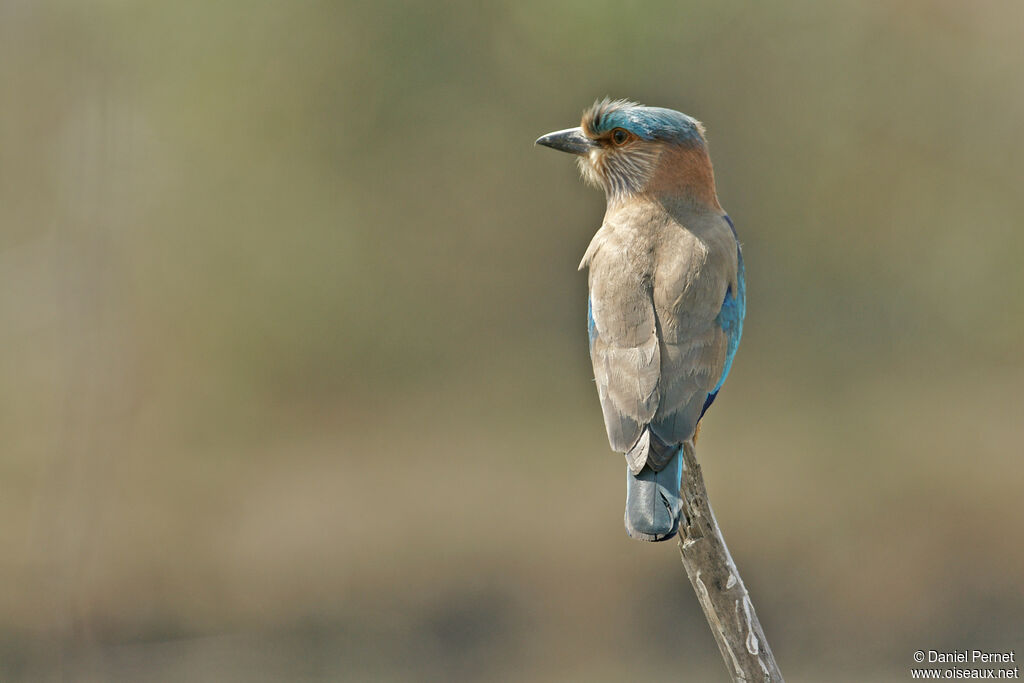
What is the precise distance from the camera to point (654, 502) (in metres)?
3.19

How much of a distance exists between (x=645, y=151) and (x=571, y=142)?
305mm

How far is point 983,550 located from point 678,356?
19.2 feet

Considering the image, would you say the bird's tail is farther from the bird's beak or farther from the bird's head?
the bird's beak

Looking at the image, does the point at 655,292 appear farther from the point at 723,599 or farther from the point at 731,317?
the point at 723,599

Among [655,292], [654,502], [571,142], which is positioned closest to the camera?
[654,502]

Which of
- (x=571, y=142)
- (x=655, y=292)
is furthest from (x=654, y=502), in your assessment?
(x=571, y=142)

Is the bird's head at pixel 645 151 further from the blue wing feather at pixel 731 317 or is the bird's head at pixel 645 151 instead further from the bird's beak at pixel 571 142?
the blue wing feather at pixel 731 317

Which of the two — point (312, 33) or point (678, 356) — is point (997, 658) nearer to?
point (678, 356)

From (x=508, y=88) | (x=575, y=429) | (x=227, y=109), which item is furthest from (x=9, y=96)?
(x=575, y=429)

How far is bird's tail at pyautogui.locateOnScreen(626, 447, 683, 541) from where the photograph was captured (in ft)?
10.2

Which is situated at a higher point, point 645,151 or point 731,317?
point 645,151

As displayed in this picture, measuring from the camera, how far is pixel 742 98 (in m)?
9.77

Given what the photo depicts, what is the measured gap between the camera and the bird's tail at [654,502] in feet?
10.2

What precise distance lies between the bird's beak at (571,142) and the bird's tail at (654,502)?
1.47 metres
